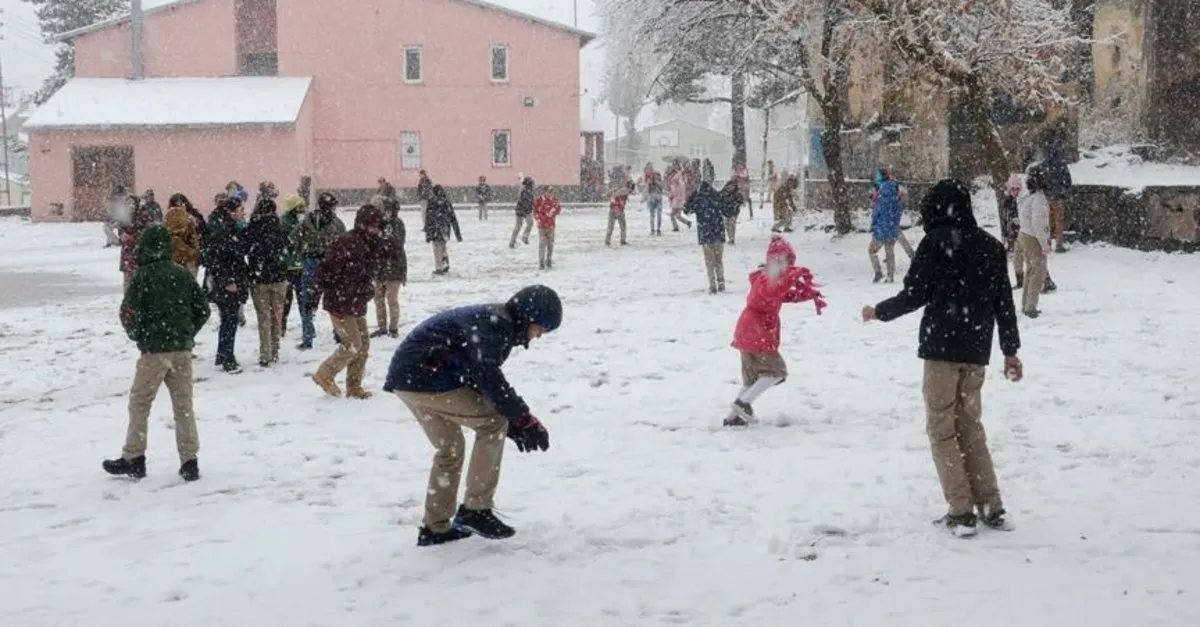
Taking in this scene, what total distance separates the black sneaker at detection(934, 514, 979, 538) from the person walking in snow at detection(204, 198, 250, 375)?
7.84 m

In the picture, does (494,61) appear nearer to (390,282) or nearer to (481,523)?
(390,282)

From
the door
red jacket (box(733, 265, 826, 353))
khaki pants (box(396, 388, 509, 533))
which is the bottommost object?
khaki pants (box(396, 388, 509, 533))

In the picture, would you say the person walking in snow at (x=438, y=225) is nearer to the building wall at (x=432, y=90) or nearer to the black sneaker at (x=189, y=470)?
the black sneaker at (x=189, y=470)

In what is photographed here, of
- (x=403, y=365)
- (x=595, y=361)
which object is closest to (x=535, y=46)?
(x=595, y=361)

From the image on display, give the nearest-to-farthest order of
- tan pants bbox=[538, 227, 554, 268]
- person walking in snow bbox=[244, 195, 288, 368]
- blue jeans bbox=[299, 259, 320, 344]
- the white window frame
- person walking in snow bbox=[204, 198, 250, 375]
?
person walking in snow bbox=[204, 198, 250, 375]
person walking in snow bbox=[244, 195, 288, 368]
blue jeans bbox=[299, 259, 320, 344]
tan pants bbox=[538, 227, 554, 268]
the white window frame

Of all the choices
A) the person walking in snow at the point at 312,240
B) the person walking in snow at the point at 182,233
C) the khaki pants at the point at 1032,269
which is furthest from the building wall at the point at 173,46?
the khaki pants at the point at 1032,269

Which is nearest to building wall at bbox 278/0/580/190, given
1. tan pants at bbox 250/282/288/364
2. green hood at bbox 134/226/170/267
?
tan pants at bbox 250/282/288/364

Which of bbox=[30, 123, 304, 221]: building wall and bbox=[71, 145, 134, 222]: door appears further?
bbox=[71, 145, 134, 222]: door

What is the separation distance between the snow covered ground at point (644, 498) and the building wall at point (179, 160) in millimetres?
30266

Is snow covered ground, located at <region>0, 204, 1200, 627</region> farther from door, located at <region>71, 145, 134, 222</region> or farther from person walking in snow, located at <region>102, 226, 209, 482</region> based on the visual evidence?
door, located at <region>71, 145, 134, 222</region>

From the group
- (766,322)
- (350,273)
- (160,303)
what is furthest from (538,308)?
(350,273)

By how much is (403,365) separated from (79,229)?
1416 inches

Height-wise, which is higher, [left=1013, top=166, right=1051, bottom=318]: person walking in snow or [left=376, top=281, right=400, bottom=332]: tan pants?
[left=1013, top=166, right=1051, bottom=318]: person walking in snow

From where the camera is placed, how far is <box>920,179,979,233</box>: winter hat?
621 centimetres
